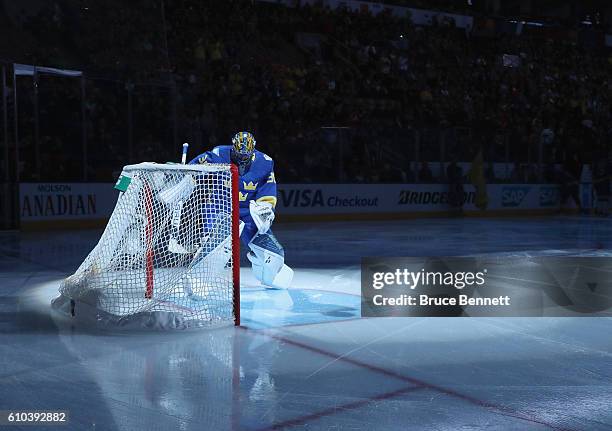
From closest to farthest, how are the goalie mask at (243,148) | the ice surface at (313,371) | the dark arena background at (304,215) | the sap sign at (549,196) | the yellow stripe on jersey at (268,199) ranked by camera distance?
the ice surface at (313,371), the dark arena background at (304,215), the goalie mask at (243,148), the yellow stripe on jersey at (268,199), the sap sign at (549,196)

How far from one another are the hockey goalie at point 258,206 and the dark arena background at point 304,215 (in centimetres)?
2

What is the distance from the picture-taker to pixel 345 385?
3.26m

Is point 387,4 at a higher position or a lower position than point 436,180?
higher

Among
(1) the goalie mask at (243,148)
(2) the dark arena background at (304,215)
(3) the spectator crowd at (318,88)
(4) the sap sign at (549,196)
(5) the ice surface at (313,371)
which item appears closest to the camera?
(5) the ice surface at (313,371)

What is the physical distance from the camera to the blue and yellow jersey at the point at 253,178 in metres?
5.98

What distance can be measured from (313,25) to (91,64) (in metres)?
9.21

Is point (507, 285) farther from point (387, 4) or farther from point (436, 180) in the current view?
point (387, 4)

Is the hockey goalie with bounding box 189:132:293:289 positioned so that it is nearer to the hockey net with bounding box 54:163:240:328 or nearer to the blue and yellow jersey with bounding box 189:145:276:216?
the blue and yellow jersey with bounding box 189:145:276:216

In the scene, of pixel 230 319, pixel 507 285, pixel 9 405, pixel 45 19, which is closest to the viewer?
pixel 9 405

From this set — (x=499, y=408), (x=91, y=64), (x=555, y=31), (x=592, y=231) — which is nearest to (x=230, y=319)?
(x=499, y=408)

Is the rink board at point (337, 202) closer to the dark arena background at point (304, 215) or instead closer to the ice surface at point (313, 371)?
the dark arena background at point (304, 215)

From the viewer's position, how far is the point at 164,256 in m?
5.33

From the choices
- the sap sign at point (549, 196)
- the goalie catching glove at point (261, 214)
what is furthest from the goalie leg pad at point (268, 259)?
the sap sign at point (549, 196)

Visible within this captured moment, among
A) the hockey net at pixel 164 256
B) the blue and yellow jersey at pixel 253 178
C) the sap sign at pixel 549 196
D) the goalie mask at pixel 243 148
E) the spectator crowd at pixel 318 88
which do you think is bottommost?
the sap sign at pixel 549 196
